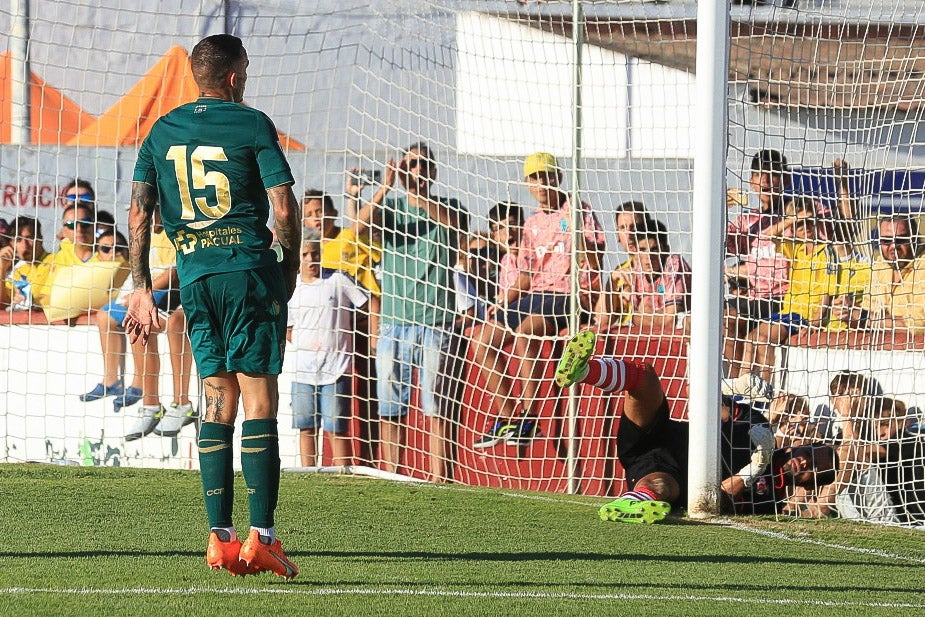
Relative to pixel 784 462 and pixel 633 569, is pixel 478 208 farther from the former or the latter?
pixel 633 569

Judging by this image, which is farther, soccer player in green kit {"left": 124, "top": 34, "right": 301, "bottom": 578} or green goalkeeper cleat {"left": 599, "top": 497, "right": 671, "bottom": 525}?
green goalkeeper cleat {"left": 599, "top": 497, "right": 671, "bottom": 525}

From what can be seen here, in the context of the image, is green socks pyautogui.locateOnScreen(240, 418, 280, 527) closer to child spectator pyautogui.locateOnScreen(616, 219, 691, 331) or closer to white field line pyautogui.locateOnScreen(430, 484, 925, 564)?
white field line pyautogui.locateOnScreen(430, 484, 925, 564)

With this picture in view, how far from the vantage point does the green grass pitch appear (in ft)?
12.9

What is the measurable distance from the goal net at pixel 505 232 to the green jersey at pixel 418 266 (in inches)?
0.8

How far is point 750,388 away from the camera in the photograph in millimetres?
7148

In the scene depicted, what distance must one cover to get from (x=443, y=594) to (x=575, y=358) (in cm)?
247

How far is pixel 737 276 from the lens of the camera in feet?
24.4

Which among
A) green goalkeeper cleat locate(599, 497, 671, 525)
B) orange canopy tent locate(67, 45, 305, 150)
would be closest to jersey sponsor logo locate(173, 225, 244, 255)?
green goalkeeper cleat locate(599, 497, 671, 525)

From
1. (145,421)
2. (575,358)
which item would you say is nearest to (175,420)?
(145,421)

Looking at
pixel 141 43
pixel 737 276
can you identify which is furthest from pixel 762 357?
pixel 141 43

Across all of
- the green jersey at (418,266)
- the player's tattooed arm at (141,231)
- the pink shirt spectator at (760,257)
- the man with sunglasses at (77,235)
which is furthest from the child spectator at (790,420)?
the man with sunglasses at (77,235)

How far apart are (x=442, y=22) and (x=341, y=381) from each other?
2.67m

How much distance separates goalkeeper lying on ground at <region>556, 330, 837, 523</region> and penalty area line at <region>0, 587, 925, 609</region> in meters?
2.18

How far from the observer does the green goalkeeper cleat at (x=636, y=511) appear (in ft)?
20.5
